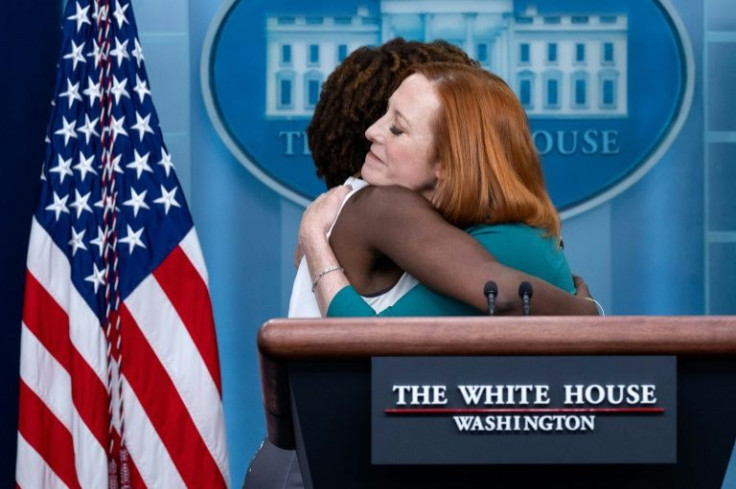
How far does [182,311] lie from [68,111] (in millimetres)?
654

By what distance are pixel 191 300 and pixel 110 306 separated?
9.0 inches

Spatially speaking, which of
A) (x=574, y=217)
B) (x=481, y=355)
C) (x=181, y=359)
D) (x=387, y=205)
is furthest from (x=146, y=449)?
(x=481, y=355)

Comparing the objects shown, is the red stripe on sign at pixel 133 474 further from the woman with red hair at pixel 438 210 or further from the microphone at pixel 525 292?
the microphone at pixel 525 292

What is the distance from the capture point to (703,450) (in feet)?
4.59

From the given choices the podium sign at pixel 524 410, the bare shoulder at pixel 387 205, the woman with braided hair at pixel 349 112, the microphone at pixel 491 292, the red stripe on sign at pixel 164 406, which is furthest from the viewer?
the red stripe on sign at pixel 164 406

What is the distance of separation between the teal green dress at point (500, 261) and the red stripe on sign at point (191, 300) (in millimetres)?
1818

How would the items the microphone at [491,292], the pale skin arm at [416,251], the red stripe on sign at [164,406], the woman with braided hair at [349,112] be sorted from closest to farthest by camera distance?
the microphone at [491,292]
the pale skin arm at [416,251]
the woman with braided hair at [349,112]
the red stripe on sign at [164,406]

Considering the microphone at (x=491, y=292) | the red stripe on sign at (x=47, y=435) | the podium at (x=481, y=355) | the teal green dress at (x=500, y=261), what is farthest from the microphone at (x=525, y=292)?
the red stripe on sign at (x=47, y=435)

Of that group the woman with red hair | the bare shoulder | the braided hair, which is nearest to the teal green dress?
the woman with red hair

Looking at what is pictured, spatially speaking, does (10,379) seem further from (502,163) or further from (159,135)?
(502,163)

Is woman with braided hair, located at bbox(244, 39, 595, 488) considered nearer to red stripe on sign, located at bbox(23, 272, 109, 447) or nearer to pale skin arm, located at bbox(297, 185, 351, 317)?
pale skin arm, located at bbox(297, 185, 351, 317)

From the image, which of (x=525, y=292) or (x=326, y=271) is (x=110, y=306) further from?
(x=525, y=292)

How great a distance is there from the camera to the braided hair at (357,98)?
2250 mm

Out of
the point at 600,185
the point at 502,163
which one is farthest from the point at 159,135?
the point at 502,163
